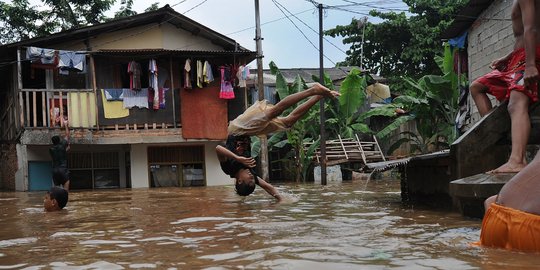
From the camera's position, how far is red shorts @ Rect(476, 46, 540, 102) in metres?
4.57

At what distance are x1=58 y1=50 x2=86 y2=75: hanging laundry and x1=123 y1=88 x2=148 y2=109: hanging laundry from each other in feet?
4.84

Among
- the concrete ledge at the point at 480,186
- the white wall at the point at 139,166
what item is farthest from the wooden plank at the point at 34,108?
the concrete ledge at the point at 480,186

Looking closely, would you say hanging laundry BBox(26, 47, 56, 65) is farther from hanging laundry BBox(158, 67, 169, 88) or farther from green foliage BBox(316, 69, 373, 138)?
green foliage BBox(316, 69, 373, 138)

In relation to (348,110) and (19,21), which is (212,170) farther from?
(19,21)

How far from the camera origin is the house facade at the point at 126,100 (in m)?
16.2

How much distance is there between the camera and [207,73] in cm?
1695

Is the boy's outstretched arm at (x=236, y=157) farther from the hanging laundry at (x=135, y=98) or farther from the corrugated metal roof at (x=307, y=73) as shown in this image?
the corrugated metal roof at (x=307, y=73)

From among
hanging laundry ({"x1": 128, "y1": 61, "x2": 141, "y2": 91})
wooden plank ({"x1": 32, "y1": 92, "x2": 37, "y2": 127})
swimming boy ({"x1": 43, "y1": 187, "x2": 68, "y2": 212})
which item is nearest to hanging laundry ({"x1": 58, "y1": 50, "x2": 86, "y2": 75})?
wooden plank ({"x1": 32, "y1": 92, "x2": 37, "y2": 127})

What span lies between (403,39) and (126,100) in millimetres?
15065

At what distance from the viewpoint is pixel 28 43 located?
52.8 ft

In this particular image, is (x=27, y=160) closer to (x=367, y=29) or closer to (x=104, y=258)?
(x=104, y=258)

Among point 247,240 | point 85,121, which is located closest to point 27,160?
point 85,121

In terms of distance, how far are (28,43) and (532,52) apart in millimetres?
15050

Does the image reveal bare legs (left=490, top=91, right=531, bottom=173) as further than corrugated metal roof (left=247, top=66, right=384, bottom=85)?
No
